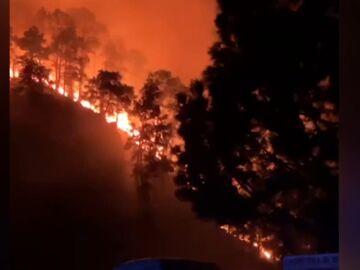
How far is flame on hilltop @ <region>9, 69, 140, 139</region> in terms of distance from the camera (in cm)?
174

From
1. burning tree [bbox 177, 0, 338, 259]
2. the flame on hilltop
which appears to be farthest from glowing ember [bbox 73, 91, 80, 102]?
burning tree [bbox 177, 0, 338, 259]

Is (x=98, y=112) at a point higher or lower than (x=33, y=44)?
lower

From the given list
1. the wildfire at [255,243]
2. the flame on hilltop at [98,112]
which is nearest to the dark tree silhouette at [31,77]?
the flame on hilltop at [98,112]

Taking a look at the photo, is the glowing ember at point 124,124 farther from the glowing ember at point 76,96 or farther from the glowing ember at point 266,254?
the glowing ember at point 266,254

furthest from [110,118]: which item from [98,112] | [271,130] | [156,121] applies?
[271,130]

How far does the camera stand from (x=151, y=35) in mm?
1870

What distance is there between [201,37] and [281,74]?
0.31m

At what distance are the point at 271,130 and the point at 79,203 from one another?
0.70 metres

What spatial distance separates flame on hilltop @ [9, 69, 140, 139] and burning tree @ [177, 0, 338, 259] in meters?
0.21

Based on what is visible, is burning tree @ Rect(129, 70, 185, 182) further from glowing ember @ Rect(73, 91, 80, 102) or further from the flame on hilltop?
glowing ember @ Rect(73, 91, 80, 102)

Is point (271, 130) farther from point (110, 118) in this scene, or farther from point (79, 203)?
point (79, 203)

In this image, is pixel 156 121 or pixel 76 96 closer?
pixel 76 96

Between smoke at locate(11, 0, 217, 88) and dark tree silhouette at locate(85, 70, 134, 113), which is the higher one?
smoke at locate(11, 0, 217, 88)

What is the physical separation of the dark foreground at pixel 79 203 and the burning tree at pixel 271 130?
0.15 m
